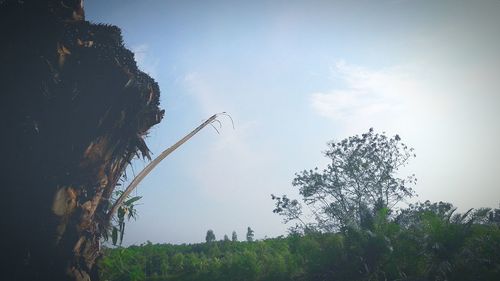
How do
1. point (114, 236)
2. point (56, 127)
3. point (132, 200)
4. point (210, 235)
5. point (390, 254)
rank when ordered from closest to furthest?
point (56, 127) < point (114, 236) < point (132, 200) < point (390, 254) < point (210, 235)

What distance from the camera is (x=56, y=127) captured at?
7.58m

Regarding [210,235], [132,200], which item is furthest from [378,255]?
[210,235]

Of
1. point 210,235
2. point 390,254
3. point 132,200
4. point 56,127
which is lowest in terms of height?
point 390,254

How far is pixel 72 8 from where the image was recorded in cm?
760

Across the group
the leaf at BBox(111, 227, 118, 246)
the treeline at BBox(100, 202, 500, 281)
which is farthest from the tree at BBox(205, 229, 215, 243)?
the leaf at BBox(111, 227, 118, 246)

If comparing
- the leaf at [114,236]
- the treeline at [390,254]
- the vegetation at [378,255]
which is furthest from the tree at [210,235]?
the leaf at [114,236]

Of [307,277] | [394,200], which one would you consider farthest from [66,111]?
[394,200]

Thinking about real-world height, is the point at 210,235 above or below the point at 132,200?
above

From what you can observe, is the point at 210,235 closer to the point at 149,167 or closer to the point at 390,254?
the point at 390,254

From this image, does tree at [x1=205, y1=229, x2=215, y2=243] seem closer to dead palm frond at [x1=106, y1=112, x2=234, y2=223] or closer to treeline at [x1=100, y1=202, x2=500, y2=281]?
treeline at [x1=100, y1=202, x2=500, y2=281]

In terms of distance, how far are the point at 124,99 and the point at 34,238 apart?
3.86 m

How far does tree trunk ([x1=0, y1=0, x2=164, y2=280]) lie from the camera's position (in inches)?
278

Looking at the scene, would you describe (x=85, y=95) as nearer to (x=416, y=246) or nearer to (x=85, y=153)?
(x=85, y=153)

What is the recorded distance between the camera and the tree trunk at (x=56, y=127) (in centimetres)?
705
